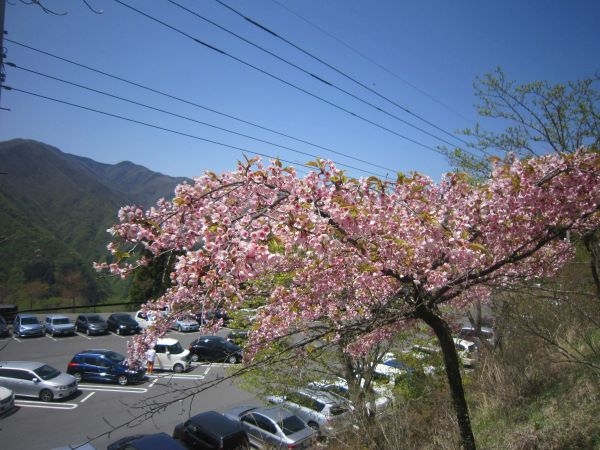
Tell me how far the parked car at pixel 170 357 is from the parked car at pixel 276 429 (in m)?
6.82

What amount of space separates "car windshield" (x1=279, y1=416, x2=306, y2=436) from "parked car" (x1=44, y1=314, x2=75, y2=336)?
795 inches

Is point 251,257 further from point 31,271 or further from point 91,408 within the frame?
point 31,271

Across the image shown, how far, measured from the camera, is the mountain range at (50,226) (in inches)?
1676

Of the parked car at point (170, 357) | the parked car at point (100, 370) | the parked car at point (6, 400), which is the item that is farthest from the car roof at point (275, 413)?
the parked car at point (6, 400)

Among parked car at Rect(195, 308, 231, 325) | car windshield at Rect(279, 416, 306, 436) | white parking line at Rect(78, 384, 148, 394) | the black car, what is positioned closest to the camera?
parked car at Rect(195, 308, 231, 325)

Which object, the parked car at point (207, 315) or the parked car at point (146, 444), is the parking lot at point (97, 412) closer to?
the parked car at point (146, 444)

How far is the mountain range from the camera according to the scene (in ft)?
140

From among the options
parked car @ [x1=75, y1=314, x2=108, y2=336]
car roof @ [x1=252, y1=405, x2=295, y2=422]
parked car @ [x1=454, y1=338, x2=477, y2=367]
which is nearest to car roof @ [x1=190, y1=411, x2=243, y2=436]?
car roof @ [x1=252, y1=405, x2=295, y2=422]

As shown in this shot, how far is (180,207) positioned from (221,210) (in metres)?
0.49

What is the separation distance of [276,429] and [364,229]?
982 cm

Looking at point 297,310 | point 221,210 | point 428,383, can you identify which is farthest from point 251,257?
point 428,383

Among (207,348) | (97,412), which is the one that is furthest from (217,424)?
(207,348)

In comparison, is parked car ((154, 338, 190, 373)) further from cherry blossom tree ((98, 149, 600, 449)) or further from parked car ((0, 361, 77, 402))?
cherry blossom tree ((98, 149, 600, 449))

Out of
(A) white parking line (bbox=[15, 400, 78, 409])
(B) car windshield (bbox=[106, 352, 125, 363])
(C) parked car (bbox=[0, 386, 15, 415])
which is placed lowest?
(A) white parking line (bbox=[15, 400, 78, 409])
